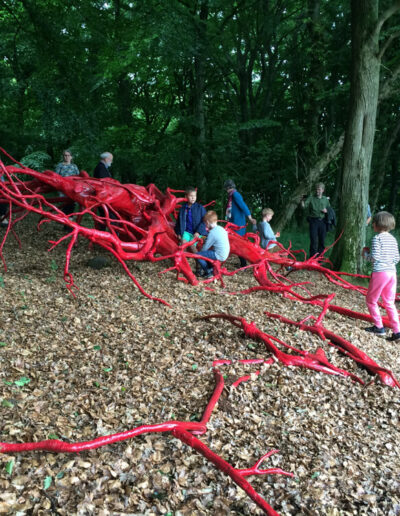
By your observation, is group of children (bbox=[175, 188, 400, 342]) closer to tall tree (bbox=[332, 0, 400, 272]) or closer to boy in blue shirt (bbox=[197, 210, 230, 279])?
boy in blue shirt (bbox=[197, 210, 230, 279])

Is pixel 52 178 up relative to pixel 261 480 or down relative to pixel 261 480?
up

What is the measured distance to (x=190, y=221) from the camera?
5145 mm

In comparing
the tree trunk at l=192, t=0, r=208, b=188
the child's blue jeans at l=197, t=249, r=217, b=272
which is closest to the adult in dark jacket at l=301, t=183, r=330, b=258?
the child's blue jeans at l=197, t=249, r=217, b=272

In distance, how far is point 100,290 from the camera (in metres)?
4.23

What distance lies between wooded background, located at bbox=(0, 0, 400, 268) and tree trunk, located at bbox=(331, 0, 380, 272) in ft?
0.06

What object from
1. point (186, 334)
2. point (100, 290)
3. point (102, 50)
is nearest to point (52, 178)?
point (100, 290)

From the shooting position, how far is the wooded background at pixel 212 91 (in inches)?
242

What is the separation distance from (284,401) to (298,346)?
817mm

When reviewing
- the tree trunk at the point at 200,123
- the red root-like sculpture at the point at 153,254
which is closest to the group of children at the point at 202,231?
the red root-like sculpture at the point at 153,254

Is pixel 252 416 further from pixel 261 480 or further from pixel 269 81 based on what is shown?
pixel 269 81

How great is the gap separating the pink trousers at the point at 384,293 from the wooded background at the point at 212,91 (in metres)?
2.26

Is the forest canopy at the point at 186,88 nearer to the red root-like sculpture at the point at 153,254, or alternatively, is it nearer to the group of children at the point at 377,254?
the red root-like sculpture at the point at 153,254

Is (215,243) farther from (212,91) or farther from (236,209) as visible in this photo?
(212,91)

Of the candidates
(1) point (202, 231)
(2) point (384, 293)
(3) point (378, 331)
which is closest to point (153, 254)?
(1) point (202, 231)
